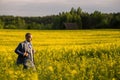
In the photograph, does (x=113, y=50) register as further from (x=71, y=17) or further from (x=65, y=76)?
(x=71, y=17)

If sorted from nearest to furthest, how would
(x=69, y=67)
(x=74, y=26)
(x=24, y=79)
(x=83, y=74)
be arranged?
(x=24, y=79) → (x=83, y=74) → (x=69, y=67) → (x=74, y=26)

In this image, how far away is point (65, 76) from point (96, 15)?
79.0 meters

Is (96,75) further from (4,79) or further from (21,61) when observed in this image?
(21,61)

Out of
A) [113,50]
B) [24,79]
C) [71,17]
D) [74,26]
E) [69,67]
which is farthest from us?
[71,17]

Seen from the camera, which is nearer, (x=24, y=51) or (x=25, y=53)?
(x=25, y=53)

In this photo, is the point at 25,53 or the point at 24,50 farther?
the point at 24,50

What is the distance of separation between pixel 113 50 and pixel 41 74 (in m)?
10.8

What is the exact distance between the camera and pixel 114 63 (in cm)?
1066

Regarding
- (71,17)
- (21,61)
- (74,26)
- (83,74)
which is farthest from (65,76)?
(71,17)

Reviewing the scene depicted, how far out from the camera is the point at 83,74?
361 inches

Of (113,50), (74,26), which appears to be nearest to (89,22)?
(74,26)

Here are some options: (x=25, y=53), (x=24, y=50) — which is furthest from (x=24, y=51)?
(x=25, y=53)

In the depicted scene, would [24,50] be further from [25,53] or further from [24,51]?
[25,53]

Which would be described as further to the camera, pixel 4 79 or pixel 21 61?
pixel 21 61
